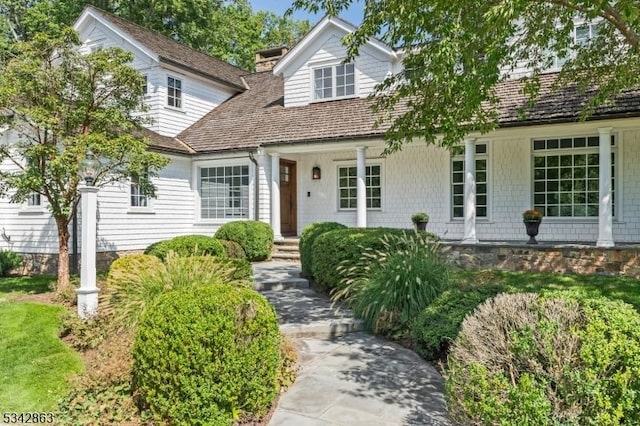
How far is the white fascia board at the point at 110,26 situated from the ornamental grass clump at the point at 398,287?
11.1 m

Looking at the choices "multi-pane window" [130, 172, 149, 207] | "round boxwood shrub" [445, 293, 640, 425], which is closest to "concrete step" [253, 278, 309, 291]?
"multi-pane window" [130, 172, 149, 207]

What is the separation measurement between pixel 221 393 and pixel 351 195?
420 inches

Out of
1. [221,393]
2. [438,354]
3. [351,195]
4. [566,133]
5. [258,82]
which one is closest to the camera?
[221,393]

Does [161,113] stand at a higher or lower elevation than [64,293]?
higher

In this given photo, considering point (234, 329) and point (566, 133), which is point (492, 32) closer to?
point (234, 329)

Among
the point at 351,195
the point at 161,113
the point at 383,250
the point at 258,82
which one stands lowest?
the point at 383,250

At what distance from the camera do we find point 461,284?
6.62m

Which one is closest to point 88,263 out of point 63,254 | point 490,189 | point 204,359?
point 63,254

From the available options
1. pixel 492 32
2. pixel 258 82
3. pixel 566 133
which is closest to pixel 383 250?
pixel 492 32

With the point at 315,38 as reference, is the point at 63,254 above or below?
below

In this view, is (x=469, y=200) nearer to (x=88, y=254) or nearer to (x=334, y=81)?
(x=334, y=81)

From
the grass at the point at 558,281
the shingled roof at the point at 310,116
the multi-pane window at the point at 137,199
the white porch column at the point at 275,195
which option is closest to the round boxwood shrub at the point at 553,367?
the grass at the point at 558,281

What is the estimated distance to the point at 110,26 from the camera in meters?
14.9

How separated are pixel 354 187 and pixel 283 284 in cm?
568
